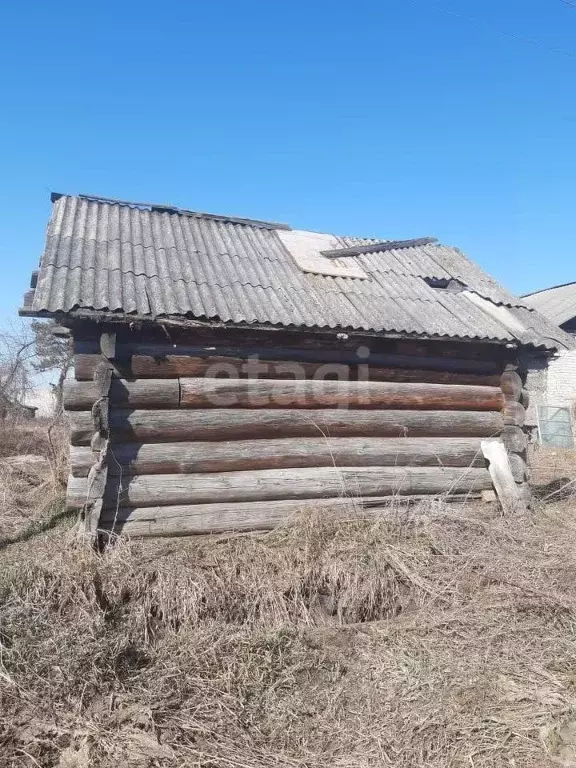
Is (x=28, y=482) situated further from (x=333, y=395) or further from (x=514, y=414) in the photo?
(x=514, y=414)

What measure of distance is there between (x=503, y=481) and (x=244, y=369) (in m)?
3.27

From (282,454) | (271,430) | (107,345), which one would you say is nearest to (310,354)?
(271,430)

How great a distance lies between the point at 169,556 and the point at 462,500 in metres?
3.48

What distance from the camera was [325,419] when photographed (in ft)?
19.3

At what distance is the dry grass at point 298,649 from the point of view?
3193mm

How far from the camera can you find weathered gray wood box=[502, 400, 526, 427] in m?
6.52

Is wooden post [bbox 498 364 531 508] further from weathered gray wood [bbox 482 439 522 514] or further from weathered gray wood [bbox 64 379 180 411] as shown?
weathered gray wood [bbox 64 379 180 411]

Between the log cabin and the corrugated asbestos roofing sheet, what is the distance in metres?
0.03

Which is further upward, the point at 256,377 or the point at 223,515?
the point at 256,377

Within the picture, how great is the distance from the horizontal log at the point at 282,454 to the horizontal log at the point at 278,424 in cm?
8

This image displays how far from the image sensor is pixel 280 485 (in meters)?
5.62

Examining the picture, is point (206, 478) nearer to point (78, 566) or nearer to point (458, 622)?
point (78, 566)

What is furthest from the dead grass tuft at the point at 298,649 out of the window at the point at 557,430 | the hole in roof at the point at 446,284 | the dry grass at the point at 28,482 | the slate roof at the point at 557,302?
the slate roof at the point at 557,302

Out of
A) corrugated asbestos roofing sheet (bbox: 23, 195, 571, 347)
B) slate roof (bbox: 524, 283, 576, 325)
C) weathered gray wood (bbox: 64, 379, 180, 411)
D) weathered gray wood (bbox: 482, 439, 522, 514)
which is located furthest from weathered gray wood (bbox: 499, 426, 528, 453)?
slate roof (bbox: 524, 283, 576, 325)
